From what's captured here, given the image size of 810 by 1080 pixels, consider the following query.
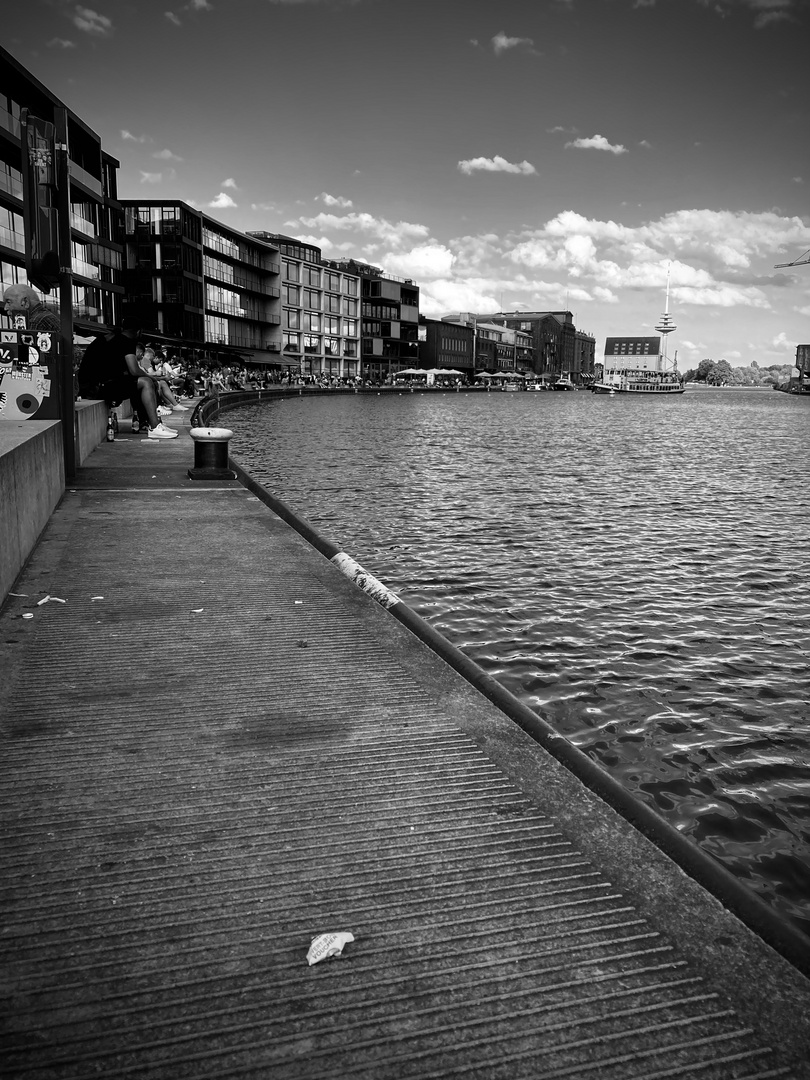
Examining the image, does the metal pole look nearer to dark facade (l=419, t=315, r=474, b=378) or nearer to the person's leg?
the person's leg

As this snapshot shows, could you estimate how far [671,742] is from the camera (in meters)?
5.09

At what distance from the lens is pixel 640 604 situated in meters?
8.15

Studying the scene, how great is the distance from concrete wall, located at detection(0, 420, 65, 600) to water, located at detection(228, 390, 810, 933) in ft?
11.6

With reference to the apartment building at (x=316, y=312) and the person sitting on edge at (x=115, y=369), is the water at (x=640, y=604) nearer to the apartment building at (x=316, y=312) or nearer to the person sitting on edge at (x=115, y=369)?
the person sitting on edge at (x=115, y=369)

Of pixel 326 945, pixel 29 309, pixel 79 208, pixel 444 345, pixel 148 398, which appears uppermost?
pixel 444 345

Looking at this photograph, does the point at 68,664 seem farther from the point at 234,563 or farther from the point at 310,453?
the point at 310,453

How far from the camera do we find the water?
4.57 metres

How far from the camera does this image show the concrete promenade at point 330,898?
208 centimetres

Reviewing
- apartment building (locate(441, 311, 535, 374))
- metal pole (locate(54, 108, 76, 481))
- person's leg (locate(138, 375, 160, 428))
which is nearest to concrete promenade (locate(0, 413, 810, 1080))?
metal pole (locate(54, 108, 76, 481))

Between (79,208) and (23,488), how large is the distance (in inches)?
2044

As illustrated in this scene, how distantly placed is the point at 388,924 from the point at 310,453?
2087 centimetres

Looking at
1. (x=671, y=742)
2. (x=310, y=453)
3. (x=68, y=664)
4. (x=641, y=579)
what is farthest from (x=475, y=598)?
(x=310, y=453)

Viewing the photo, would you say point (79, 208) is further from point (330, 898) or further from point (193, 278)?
point (330, 898)

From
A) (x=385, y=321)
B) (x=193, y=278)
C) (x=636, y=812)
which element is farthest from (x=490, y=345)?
(x=636, y=812)
